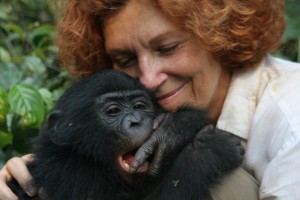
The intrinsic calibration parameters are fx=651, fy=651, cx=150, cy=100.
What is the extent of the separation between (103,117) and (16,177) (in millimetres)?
535

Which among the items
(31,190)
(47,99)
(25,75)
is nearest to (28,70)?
(25,75)

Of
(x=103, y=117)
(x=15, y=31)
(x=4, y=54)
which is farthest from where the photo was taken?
(x=15, y=31)

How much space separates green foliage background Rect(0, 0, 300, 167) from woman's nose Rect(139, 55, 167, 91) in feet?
3.43

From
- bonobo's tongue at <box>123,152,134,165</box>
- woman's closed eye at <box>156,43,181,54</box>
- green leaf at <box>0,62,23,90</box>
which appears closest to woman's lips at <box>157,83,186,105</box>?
woman's closed eye at <box>156,43,181,54</box>

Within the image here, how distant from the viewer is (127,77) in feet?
10.2

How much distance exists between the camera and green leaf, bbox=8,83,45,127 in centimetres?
382

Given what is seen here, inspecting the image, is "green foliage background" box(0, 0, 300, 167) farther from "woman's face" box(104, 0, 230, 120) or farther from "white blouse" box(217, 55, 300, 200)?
"white blouse" box(217, 55, 300, 200)

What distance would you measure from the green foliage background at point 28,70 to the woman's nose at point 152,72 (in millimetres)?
1047

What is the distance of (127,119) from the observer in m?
2.87

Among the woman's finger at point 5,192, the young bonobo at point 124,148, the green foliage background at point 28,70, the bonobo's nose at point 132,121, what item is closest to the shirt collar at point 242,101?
the young bonobo at point 124,148

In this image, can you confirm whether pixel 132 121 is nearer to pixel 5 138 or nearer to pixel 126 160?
pixel 126 160

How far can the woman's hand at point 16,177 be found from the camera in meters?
3.01

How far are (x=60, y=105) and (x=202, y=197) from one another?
875 millimetres

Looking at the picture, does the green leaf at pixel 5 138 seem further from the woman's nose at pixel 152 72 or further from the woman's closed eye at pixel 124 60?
the woman's nose at pixel 152 72
